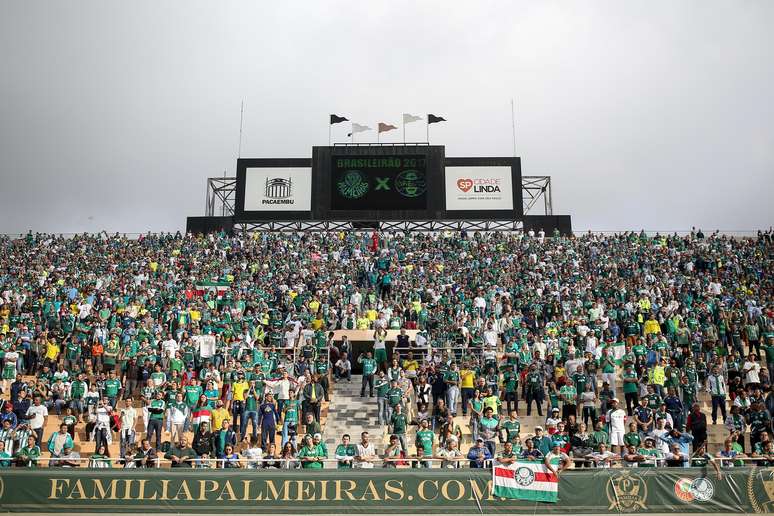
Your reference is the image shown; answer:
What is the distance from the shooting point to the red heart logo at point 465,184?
4194cm

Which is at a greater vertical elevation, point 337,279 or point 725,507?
point 337,279

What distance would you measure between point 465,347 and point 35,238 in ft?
89.8

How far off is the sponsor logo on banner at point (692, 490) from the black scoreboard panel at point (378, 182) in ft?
91.7

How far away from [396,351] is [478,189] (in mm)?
21001

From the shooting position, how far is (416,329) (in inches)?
998

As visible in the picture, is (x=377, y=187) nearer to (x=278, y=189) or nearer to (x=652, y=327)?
(x=278, y=189)

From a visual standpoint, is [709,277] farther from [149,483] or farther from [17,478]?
[17,478]

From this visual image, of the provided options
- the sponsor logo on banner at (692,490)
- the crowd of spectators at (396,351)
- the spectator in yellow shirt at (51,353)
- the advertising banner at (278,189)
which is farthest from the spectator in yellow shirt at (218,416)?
the advertising banner at (278,189)

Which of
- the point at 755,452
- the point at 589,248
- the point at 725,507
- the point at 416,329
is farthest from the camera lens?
the point at 589,248

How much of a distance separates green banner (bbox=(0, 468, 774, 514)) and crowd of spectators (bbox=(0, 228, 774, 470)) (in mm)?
392

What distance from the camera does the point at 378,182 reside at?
41406 mm

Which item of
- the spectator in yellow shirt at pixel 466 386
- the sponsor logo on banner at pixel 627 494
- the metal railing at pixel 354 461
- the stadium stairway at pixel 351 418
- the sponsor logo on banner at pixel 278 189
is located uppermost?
the sponsor logo on banner at pixel 278 189

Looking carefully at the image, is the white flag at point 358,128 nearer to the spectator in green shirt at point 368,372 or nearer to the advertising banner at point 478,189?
the advertising banner at point 478,189

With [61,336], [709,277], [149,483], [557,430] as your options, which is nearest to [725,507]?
[557,430]
